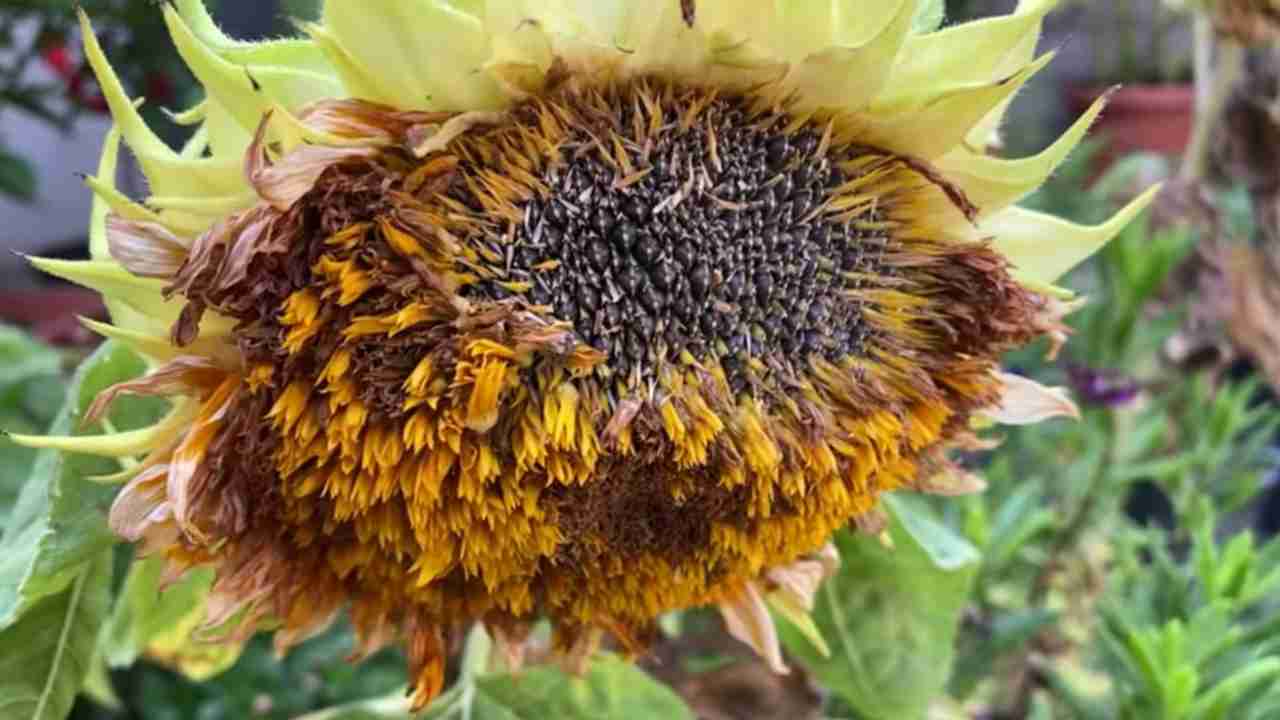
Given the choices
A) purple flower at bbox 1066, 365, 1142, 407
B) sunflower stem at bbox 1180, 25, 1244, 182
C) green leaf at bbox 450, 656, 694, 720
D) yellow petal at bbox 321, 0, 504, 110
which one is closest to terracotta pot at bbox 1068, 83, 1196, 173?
sunflower stem at bbox 1180, 25, 1244, 182

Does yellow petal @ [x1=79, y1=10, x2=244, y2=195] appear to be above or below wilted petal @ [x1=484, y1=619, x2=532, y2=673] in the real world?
above

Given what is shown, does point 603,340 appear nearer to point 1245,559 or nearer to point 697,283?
point 697,283

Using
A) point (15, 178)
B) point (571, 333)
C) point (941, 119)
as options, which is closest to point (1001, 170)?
point (941, 119)

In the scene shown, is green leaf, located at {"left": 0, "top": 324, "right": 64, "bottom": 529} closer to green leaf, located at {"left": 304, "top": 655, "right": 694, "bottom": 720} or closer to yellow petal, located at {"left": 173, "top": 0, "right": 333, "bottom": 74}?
green leaf, located at {"left": 304, "top": 655, "right": 694, "bottom": 720}

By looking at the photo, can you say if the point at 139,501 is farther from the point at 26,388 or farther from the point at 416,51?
the point at 26,388

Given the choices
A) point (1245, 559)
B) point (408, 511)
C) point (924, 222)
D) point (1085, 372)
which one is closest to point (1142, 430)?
point (1085, 372)

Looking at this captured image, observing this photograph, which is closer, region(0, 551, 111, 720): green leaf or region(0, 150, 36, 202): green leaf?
region(0, 551, 111, 720): green leaf

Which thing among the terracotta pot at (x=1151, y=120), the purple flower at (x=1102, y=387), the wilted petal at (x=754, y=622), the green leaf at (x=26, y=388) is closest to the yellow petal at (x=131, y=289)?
the wilted petal at (x=754, y=622)
